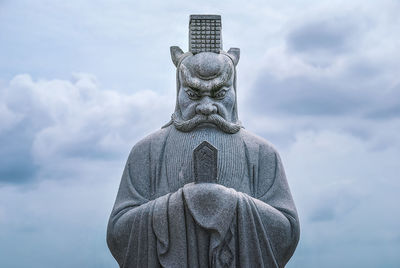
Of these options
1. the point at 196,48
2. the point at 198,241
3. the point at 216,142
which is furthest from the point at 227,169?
the point at 196,48

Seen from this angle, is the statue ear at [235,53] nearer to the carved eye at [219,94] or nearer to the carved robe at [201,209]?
the carved eye at [219,94]

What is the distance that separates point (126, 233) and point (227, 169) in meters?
1.64

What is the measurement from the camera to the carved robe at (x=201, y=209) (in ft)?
29.4

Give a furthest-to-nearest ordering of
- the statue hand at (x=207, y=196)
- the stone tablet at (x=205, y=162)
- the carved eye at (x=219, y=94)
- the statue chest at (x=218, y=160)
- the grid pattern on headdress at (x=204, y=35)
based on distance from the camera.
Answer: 1. the grid pattern on headdress at (x=204, y=35)
2. the carved eye at (x=219, y=94)
3. the statue chest at (x=218, y=160)
4. the stone tablet at (x=205, y=162)
5. the statue hand at (x=207, y=196)

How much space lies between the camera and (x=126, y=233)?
9375 millimetres

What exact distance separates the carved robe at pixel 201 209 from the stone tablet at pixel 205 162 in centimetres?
14

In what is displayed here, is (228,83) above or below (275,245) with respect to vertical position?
above

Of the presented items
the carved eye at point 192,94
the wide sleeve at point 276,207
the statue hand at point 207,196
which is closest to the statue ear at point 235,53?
the carved eye at point 192,94

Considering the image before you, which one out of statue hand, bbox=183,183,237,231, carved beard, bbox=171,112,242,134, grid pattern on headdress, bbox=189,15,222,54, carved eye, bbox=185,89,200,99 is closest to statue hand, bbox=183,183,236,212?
statue hand, bbox=183,183,237,231

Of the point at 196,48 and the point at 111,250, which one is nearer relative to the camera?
the point at 111,250

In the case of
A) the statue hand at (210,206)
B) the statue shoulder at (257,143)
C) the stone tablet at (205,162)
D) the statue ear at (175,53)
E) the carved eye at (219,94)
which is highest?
the statue ear at (175,53)

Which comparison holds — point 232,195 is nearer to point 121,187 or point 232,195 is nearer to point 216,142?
point 216,142

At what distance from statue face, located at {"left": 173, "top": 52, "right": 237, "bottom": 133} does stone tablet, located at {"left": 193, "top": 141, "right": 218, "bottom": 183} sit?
86 centimetres

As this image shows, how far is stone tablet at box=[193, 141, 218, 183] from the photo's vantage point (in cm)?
902
